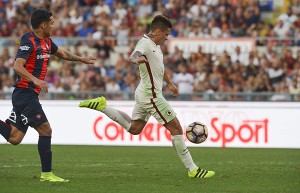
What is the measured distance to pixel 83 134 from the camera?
21688 millimetres

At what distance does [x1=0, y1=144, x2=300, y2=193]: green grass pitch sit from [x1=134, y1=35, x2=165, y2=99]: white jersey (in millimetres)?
1374

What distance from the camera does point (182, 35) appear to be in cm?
2656

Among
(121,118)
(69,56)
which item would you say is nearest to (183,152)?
(121,118)

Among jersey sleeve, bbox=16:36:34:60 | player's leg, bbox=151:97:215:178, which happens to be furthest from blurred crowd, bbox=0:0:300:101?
jersey sleeve, bbox=16:36:34:60

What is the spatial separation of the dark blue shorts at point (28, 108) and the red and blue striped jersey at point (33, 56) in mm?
100

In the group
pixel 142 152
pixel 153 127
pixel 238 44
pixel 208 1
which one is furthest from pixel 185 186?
pixel 208 1

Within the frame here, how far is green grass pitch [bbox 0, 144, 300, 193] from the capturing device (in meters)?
11.3

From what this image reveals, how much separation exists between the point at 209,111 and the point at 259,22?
6.24 meters

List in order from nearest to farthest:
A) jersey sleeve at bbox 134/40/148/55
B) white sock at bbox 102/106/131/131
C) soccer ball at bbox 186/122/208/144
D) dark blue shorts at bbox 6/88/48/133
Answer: dark blue shorts at bbox 6/88/48/133 < jersey sleeve at bbox 134/40/148/55 < white sock at bbox 102/106/131/131 < soccer ball at bbox 186/122/208/144

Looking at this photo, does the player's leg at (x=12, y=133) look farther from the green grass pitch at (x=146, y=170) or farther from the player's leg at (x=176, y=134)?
the player's leg at (x=176, y=134)

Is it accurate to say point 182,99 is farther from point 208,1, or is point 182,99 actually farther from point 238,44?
point 208,1

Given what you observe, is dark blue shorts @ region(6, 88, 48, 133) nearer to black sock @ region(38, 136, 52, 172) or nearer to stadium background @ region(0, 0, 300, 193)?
black sock @ region(38, 136, 52, 172)

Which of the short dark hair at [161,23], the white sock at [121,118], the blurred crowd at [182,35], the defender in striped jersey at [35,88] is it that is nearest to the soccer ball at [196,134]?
the white sock at [121,118]

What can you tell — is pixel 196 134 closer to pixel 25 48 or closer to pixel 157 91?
pixel 157 91
